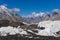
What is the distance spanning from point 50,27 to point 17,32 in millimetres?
11510

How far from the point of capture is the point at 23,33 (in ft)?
220

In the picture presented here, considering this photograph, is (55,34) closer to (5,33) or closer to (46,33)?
(46,33)

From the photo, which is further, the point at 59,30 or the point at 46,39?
the point at 59,30

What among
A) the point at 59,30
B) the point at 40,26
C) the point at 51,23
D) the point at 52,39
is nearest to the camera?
the point at 52,39

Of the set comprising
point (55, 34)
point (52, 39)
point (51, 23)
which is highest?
point (51, 23)

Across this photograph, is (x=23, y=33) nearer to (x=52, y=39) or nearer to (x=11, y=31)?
(x=11, y=31)

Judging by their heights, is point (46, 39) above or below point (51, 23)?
below

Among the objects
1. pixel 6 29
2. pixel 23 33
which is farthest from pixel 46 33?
pixel 6 29

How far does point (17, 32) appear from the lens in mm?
65812

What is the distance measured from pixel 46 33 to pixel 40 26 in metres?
9.96

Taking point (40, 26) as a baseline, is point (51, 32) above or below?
below

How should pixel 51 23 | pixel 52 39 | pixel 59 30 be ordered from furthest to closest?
pixel 51 23 → pixel 59 30 → pixel 52 39

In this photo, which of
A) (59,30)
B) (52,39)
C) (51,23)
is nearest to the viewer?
(52,39)

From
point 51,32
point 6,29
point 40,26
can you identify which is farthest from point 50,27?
point 6,29
